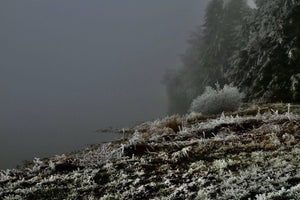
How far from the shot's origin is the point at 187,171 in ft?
19.9

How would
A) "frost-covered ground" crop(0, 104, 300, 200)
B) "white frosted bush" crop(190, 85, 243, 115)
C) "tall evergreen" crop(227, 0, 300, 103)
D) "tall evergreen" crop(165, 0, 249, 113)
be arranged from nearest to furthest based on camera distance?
"frost-covered ground" crop(0, 104, 300, 200), "white frosted bush" crop(190, 85, 243, 115), "tall evergreen" crop(227, 0, 300, 103), "tall evergreen" crop(165, 0, 249, 113)

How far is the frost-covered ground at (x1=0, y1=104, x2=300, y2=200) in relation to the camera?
4.73m

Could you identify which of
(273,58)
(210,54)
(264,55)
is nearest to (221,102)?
(273,58)

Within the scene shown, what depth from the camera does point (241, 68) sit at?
33312 millimetres

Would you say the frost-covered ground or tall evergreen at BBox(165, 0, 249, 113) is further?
tall evergreen at BBox(165, 0, 249, 113)

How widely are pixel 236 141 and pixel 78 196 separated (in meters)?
4.15

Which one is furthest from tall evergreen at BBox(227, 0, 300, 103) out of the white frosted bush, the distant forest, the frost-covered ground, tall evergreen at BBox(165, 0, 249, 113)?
the frost-covered ground

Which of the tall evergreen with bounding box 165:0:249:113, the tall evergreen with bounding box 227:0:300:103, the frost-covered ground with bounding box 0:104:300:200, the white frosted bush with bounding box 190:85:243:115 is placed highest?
the tall evergreen with bounding box 165:0:249:113

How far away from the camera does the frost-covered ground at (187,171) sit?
186 inches

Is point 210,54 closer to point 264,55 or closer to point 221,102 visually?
point 264,55

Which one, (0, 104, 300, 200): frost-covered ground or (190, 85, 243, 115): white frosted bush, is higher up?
(190, 85, 243, 115): white frosted bush

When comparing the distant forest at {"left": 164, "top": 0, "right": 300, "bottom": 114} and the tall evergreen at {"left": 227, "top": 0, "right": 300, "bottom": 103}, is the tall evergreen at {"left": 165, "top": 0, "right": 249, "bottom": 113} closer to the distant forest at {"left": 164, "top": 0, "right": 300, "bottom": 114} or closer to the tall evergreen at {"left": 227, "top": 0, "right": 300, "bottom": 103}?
the distant forest at {"left": 164, "top": 0, "right": 300, "bottom": 114}

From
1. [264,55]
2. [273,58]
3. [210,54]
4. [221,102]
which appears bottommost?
[221,102]

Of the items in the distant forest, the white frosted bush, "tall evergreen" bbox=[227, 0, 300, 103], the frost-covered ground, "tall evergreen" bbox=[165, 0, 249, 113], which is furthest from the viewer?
"tall evergreen" bbox=[165, 0, 249, 113]
